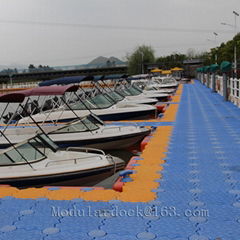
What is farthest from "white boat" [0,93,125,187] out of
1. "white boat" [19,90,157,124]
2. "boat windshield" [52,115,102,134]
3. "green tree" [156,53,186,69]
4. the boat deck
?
"green tree" [156,53,186,69]

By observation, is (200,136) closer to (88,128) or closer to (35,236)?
(88,128)

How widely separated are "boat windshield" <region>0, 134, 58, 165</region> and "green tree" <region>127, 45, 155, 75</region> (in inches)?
3225

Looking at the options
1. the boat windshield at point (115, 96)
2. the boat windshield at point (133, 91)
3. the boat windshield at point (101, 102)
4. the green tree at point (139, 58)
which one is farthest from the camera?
the green tree at point (139, 58)

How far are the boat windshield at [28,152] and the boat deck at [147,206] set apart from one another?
4.01 feet

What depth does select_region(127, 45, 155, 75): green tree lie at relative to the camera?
92.2 metres

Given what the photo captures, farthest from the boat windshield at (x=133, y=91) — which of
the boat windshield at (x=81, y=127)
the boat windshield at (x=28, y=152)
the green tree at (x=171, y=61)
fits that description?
the green tree at (x=171, y=61)

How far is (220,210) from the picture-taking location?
541 cm

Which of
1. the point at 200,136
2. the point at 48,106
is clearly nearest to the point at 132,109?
the point at 200,136

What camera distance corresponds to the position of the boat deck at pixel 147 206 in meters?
4.84

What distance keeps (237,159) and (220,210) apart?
3140 mm

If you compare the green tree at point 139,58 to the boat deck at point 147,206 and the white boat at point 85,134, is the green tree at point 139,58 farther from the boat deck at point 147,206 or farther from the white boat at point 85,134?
the boat deck at point 147,206

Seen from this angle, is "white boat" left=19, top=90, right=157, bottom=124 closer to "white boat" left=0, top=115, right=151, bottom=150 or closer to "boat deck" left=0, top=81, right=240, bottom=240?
"white boat" left=0, top=115, right=151, bottom=150

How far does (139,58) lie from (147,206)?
299ft

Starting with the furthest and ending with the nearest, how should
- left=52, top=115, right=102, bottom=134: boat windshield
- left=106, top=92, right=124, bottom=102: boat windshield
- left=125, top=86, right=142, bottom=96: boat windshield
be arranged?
left=125, top=86, right=142, bottom=96: boat windshield, left=106, top=92, right=124, bottom=102: boat windshield, left=52, top=115, right=102, bottom=134: boat windshield
